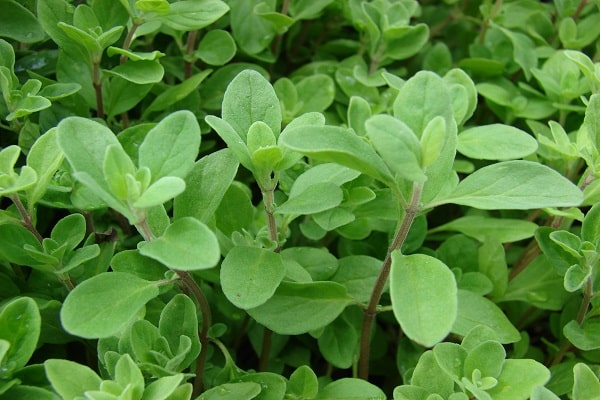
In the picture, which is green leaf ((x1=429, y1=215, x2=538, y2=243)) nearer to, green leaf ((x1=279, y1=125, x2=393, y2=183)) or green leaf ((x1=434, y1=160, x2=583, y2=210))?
green leaf ((x1=434, y1=160, x2=583, y2=210))

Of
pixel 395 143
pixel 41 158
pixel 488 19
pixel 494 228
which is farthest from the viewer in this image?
pixel 488 19

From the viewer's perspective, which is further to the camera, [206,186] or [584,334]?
[584,334]

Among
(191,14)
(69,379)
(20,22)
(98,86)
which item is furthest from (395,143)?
(20,22)

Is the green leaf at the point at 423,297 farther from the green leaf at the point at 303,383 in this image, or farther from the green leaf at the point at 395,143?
the green leaf at the point at 303,383

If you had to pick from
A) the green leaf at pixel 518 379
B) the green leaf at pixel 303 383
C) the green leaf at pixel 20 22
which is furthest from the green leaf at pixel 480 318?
the green leaf at pixel 20 22

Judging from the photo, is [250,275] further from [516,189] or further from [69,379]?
[516,189]

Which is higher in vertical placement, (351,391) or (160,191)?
(160,191)
